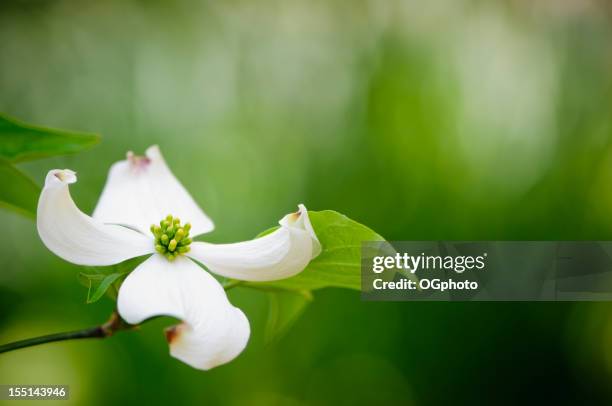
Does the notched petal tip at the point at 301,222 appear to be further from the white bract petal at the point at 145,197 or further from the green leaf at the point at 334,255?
the white bract petal at the point at 145,197

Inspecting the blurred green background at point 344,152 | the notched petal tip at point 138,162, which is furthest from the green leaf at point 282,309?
the blurred green background at point 344,152

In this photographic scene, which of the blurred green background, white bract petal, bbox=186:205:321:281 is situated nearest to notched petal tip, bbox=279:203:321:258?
white bract petal, bbox=186:205:321:281

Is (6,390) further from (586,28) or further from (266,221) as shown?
(586,28)

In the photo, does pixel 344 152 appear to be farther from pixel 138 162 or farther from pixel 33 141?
pixel 33 141

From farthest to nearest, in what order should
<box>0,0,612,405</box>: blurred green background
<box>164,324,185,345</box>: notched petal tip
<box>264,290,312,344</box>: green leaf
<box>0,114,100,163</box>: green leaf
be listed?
<box>0,0,612,405</box>: blurred green background
<box>264,290,312,344</box>: green leaf
<box>0,114,100,163</box>: green leaf
<box>164,324,185,345</box>: notched petal tip

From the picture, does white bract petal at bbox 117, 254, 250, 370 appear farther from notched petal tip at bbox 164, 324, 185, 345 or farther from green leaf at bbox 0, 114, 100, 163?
green leaf at bbox 0, 114, 100, 163

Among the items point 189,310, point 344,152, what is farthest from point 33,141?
point 344,152

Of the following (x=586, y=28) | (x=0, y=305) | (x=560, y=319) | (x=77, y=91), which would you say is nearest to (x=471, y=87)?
(x=586, y=28)
